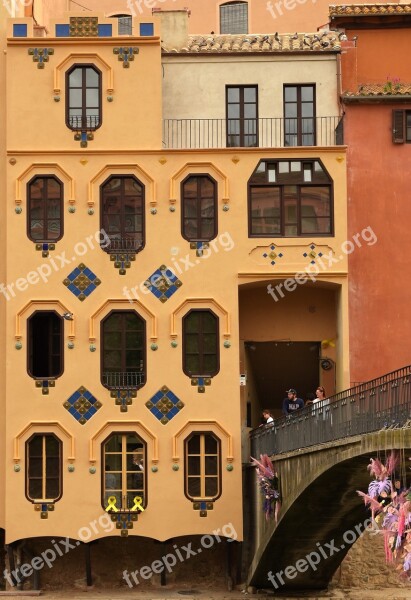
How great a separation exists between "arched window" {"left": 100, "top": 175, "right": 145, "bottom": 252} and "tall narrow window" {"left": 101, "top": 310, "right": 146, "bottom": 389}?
223 centimetres

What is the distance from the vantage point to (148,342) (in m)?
64.3

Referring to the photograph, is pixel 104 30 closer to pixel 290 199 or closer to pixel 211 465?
pixel 290 199

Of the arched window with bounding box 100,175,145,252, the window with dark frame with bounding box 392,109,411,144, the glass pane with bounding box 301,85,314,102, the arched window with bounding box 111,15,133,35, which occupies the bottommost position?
the arched window with bounding box 100,175,145,252

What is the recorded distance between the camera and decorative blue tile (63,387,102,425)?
210 ft

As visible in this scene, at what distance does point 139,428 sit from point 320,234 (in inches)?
322

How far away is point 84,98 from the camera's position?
6544 centimetres

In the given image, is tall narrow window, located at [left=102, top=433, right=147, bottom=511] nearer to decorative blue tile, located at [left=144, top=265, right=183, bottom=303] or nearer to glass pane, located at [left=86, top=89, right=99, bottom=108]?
decorative blue tile, located at [left=144, top=265, right=183, bottom=303]

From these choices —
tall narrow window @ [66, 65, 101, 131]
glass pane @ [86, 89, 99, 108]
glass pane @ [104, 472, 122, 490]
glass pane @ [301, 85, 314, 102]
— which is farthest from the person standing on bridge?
glass pane @ [86, 89, 99, 108]

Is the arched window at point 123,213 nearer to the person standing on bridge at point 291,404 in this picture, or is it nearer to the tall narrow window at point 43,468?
the tall narrow window at point 43,468

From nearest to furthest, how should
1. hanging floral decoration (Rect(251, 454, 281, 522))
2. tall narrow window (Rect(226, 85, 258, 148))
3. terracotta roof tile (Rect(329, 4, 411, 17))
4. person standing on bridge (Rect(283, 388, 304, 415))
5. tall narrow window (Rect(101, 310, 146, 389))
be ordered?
hanging floral decoration (Rect(251, 454, 281, 522))
person standing on bridge (Rect(283, 388, 304, 415))
tall narrow window (Rect(101, 310, 146, 389))
tall narrow window (Rect(226, 85, 258, 148))
terracotta roof tile (Rect(329, 4, 411, 17))

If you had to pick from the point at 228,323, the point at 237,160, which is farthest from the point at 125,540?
the point at 237,160

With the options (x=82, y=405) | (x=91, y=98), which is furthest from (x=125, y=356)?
(x=91, y=98)

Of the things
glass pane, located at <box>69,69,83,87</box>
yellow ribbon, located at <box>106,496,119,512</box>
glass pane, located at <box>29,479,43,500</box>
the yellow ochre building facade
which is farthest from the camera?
glass pane, located at <box>69,69,83,87</box>

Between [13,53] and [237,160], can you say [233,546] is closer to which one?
[237,160]
